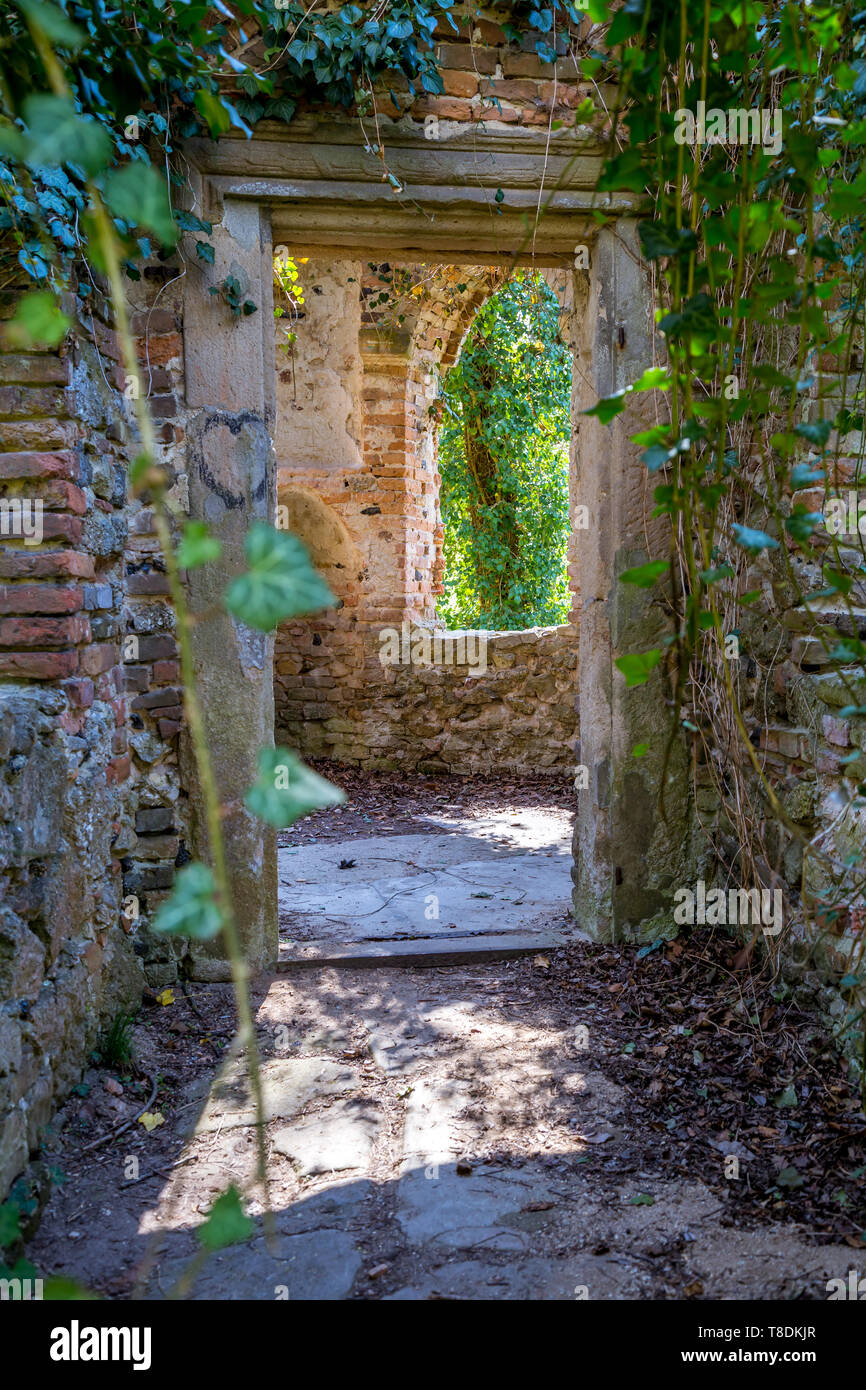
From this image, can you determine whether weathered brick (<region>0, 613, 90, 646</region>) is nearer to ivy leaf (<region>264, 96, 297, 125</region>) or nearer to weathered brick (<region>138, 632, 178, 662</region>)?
weathered brick (<region>138, 632, 178, 662</region>)

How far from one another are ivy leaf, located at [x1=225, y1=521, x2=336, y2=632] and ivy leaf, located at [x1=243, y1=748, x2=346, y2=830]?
0.37ft

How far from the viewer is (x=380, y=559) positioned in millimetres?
7684

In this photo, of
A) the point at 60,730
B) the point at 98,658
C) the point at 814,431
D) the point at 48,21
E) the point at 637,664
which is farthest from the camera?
the point at 98,658

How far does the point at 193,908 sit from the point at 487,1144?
1808 mm

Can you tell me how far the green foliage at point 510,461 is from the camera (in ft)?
32.1

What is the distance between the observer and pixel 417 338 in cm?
761

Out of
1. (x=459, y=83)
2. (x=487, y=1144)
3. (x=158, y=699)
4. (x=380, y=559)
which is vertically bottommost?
(x=487, y=1144)

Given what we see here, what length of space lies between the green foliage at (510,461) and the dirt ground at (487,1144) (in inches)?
297

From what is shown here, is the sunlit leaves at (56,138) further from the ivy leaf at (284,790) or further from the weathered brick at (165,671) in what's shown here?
the weathered brick at (165,671)

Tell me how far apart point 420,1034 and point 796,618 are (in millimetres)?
1620

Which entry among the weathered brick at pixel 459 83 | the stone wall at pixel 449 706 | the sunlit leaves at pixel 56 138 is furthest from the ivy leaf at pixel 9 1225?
the stone wall at pixel 449 706

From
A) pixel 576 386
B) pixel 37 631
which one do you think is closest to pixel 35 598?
pixel 37 631

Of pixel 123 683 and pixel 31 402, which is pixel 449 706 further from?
pixel 31 402

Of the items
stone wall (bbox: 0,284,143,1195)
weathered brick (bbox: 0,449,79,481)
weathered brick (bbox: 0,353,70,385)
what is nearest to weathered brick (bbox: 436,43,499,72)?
stone wall (bbox: 0,284,143,1195)
